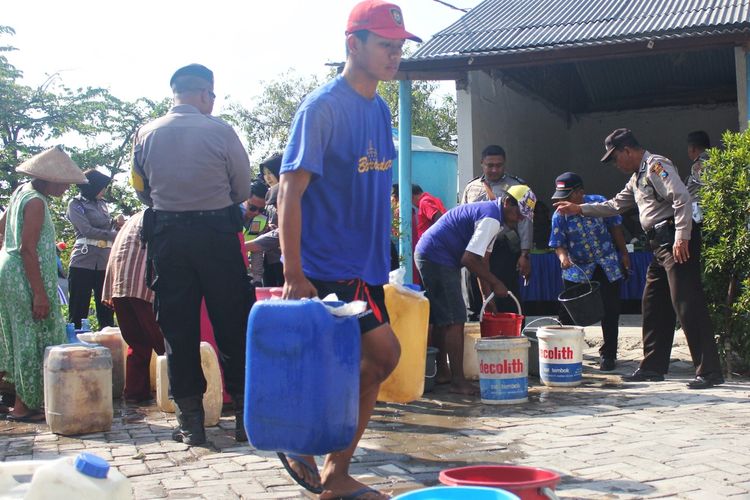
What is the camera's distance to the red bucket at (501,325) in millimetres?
7242

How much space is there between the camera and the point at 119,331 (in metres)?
7.44

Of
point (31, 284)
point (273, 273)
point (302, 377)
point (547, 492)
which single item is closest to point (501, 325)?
point (273, 273)

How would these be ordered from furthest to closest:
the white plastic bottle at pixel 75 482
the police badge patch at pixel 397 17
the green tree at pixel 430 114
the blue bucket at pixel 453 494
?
the green tree at pixel 430 114, the police badge patch at pixel 397 17, the blue bucket at pixel 453 494, the white plastic bottle at pixel 75 482

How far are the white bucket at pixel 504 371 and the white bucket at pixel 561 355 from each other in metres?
0.75

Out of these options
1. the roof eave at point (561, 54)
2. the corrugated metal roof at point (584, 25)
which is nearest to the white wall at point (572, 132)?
the corrugated metal roof at point (584, 25)

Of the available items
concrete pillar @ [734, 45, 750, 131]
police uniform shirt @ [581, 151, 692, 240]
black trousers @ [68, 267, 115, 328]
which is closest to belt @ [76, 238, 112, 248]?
black trousers @ [68, 267, 115, 328]

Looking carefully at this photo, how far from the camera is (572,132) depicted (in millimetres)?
18641

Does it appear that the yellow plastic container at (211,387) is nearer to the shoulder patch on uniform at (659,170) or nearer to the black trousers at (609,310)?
the shoulder patch on uniform at (659,170)

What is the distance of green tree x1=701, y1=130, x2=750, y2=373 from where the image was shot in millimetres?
7074

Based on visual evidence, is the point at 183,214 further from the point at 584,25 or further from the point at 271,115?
the point at 271,115

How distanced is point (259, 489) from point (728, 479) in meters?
2.06

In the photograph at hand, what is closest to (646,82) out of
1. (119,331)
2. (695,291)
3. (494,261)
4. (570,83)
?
(570,83)

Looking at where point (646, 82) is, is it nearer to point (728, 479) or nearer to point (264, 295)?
point (264, 295)

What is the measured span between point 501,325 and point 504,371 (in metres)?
0.82
